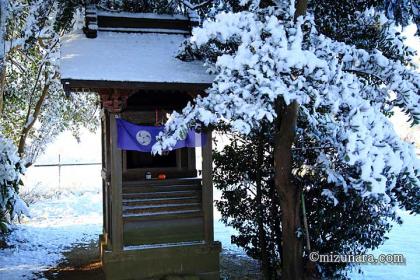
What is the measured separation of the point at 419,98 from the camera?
16.7 ft

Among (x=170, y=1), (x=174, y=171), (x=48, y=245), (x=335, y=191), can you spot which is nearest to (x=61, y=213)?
(x=48, y=245)

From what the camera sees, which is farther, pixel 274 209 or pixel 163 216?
pixel 163 216

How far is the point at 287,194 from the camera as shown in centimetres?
596

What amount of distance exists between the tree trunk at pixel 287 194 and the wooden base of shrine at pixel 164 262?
1781mm

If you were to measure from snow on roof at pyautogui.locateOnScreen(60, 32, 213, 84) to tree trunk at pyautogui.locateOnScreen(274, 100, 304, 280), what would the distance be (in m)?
1.48

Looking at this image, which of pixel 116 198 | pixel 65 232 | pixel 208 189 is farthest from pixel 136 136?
pixel 65 232

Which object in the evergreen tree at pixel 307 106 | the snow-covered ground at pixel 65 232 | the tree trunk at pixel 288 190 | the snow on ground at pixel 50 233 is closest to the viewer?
the evergreen tree at pixel 307 106

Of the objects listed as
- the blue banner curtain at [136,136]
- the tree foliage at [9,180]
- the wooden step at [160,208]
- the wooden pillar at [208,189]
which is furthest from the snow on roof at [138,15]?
the wooden step at [160,208]

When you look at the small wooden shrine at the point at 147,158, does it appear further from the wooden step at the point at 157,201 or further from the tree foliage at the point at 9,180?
the tree foliage at the point at 9,180

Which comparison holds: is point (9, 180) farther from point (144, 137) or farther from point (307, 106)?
point (307, 106)

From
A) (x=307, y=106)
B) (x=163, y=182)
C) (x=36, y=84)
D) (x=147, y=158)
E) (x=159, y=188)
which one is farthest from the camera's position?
(x=36, y=84)

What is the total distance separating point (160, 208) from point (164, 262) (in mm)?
929

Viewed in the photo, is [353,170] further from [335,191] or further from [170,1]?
[170,1]

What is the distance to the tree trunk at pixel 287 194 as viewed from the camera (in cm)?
586
